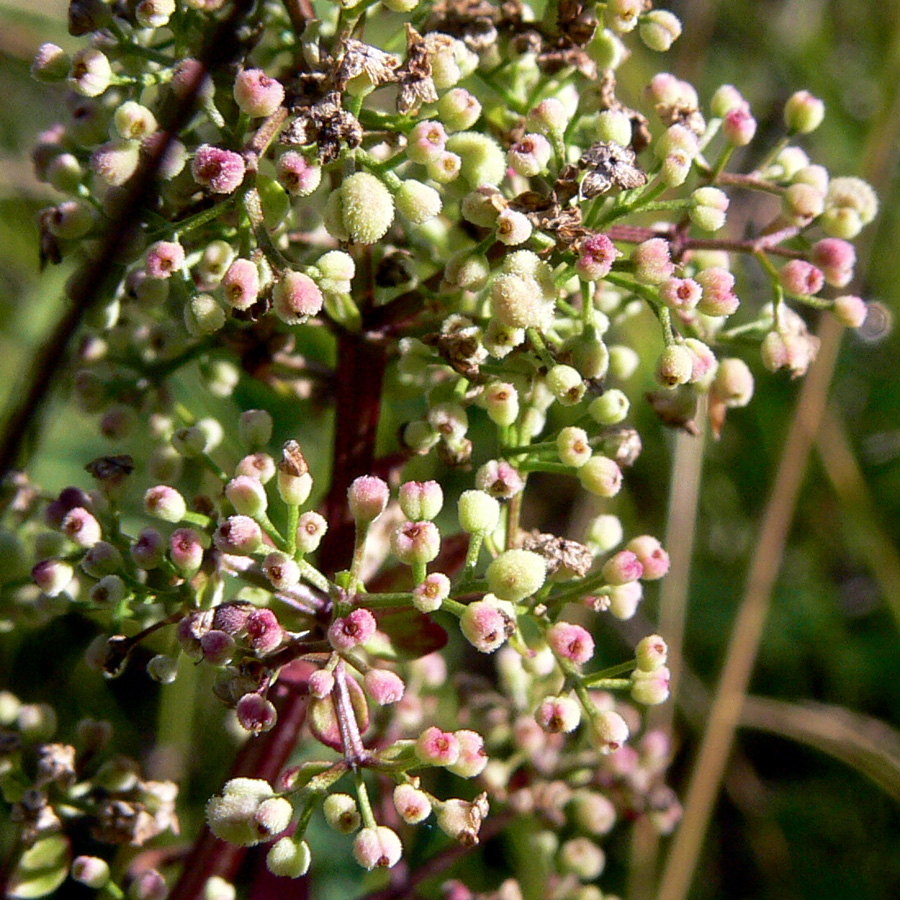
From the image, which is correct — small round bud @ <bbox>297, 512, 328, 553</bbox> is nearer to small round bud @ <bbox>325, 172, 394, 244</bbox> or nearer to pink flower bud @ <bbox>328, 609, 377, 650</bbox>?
pink flower bud @ <bbox>328, 609, 377, 650</bbox>

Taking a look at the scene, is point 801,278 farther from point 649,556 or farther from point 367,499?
point 367,499

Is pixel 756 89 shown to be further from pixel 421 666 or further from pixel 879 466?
pixel 421 666

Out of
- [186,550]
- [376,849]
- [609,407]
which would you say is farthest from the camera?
[609,407]

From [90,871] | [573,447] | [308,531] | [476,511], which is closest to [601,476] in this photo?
[573,447]

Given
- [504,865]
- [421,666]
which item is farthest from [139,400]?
[504,865]

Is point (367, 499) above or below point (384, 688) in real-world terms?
above

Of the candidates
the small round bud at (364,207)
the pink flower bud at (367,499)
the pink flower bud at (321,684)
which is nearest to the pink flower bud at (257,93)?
the small round bud at (364,207)

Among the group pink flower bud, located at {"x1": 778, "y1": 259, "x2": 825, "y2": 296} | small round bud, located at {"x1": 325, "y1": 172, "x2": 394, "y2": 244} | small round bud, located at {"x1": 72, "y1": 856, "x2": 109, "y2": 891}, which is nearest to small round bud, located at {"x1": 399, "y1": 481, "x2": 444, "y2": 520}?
small round bud, located at {"x1": 325, "y1": 172, "x2": 394, "y2": 244}

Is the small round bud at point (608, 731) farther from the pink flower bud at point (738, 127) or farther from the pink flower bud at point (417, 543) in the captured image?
the pink flower bud at point (738, 127)
